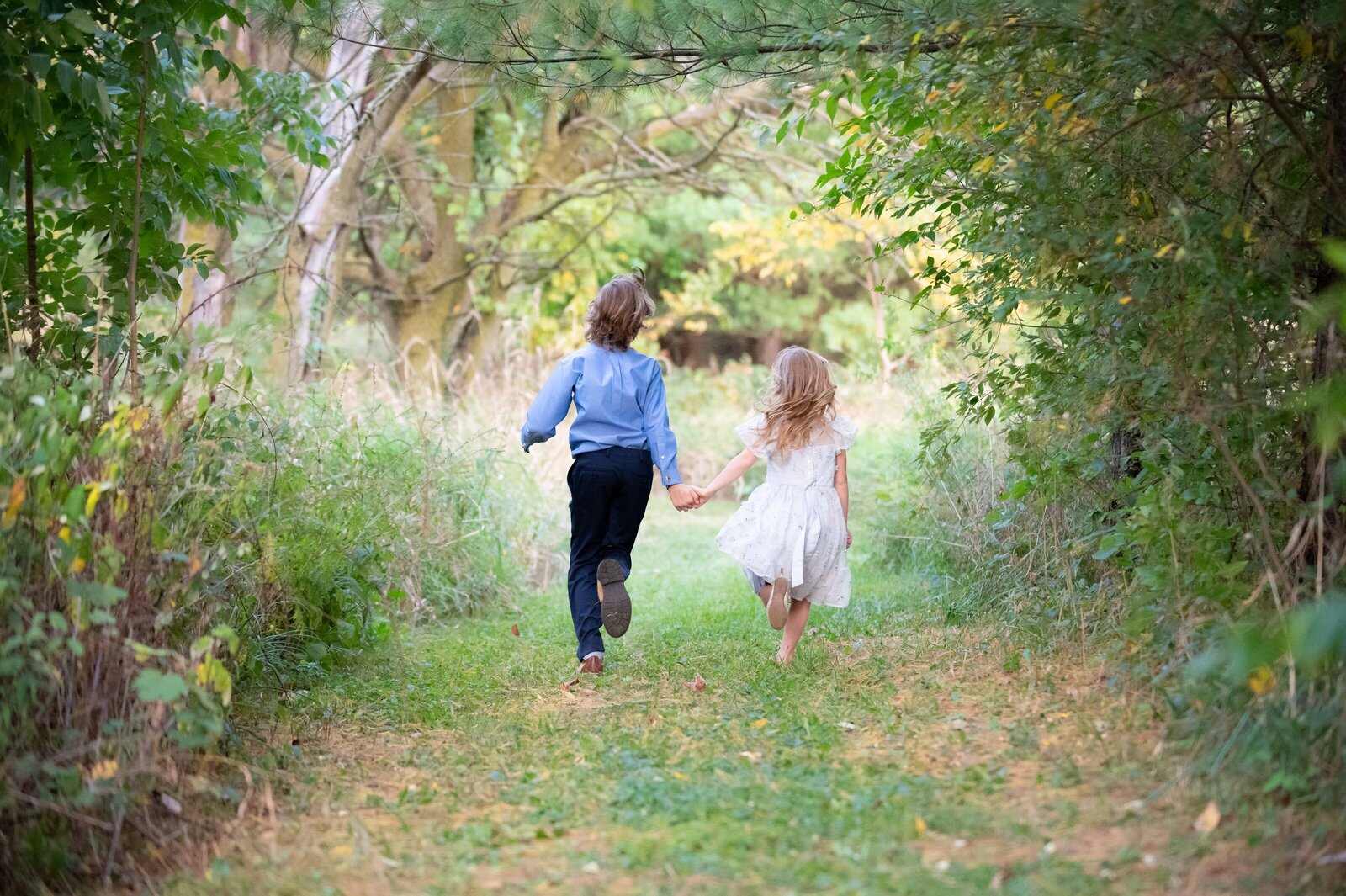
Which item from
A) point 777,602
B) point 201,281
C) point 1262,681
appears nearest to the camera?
point 1262,681

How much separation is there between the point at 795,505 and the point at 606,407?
978 mm

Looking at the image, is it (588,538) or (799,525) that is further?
(588,538)

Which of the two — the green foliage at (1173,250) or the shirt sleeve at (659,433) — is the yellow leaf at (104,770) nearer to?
the shirt sleeve at (659,433)

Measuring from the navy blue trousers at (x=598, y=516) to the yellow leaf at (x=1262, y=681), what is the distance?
9.39 ft

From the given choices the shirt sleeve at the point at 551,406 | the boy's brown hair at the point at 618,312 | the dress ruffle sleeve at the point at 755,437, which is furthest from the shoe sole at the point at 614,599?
the boy's brown hair at the point at 618,312

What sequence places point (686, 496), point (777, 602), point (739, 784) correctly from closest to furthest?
point (739, 784) → point (777, 602) → point (686, 496)

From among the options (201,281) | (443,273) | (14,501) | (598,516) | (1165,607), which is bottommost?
(1165,607)

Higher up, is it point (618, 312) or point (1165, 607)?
point (618, 312)

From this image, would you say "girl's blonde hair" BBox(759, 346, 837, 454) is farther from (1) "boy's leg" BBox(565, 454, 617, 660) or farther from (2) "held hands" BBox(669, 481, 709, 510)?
(1) "boy's leg" BBox(565, 454, 617, 660)

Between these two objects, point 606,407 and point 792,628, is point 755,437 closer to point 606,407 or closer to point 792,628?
point 606,407

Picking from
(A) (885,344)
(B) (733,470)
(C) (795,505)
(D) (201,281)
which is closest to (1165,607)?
(C) (795,505)

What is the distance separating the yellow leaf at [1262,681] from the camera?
10.3 feet

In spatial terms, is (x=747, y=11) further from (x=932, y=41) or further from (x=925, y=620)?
(x=925, y=620)

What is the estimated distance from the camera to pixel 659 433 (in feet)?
18.3
